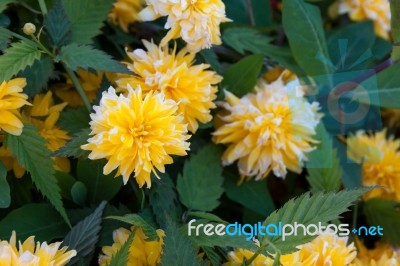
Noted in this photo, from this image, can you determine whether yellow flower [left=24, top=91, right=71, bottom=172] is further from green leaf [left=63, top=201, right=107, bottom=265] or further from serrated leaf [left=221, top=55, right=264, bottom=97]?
serrated leaf [left=221, top=55, right=264, bottom=97]

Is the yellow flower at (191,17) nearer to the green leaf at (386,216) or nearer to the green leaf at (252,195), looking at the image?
the green leaf at (252,195)

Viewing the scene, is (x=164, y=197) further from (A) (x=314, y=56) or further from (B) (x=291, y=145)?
(A) (x=314, y=56)

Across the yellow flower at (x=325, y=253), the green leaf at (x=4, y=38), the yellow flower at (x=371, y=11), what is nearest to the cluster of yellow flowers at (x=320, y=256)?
the yellow flower at (x=325, y=253)

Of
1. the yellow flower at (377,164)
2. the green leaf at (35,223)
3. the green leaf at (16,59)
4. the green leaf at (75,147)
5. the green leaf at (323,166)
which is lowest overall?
the yellow flower at (377,164)

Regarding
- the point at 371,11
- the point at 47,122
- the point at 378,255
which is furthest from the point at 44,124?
the point at 371,11

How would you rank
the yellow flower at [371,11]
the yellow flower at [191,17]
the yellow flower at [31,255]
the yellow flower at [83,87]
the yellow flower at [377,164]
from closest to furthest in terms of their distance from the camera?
the yellow flower at [31,255]
the yellow flower at [191,17]
the yellow flower at [83,87]
the yellow flower at [377,164]
the yellow flower at [371,11]
